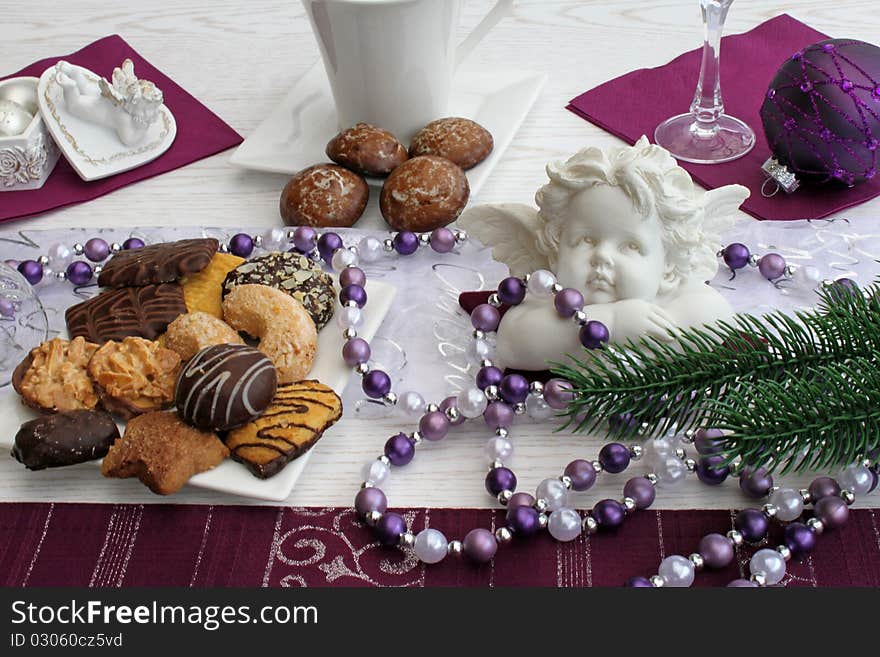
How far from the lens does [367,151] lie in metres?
0.94

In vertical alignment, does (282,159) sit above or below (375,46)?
below

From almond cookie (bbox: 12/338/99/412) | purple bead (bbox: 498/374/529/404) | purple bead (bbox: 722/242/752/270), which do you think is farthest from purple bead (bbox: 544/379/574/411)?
almond cookie (bbox: 12/338/99/412)

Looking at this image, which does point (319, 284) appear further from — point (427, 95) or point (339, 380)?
point (427, 95)

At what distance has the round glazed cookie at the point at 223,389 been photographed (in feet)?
2.25

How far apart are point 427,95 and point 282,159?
155mm

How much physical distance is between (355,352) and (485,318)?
11 centimetres

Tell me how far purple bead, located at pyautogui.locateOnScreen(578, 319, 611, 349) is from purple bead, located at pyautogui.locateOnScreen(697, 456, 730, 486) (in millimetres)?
105

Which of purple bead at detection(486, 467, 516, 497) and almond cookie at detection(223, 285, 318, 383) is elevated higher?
almond cookie at detection(223, 285, 318, 383)

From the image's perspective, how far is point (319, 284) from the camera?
0.82 metres

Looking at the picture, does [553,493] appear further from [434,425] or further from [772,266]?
[772,266]

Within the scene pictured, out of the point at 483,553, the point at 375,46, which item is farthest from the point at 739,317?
the point at 375,46

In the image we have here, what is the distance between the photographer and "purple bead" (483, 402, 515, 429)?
74 centimetres

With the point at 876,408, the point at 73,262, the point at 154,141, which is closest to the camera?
the point at 876,408

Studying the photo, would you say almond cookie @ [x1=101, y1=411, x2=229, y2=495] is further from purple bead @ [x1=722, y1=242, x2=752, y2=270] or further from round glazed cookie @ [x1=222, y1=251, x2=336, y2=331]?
purple bead @ [x1=722, y1=242, x2=752, y2=270]
